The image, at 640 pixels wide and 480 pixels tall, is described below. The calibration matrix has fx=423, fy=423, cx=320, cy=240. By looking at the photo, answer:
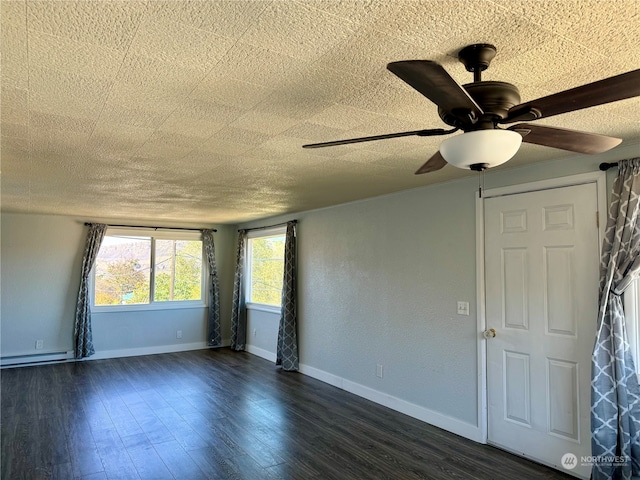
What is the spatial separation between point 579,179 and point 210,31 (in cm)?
272

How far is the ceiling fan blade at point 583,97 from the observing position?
126cm

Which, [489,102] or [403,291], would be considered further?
[403,291]

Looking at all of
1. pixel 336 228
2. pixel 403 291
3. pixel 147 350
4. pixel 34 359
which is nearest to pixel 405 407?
pixel 403 291

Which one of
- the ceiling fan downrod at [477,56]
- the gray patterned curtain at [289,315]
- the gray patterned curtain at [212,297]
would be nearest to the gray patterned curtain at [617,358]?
the ceiling fan downrod at [477,56]

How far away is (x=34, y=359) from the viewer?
6.28 metres

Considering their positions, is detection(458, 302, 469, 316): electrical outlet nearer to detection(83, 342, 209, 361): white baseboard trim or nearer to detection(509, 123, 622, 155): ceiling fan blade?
detection(509, 123, 622, 155): ceiling fan blade

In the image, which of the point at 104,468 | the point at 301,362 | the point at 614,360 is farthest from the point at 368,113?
the point at 301,362

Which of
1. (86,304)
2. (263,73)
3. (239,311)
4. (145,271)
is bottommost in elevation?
(239,311)

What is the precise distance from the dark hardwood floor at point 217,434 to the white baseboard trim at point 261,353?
40.6 inches

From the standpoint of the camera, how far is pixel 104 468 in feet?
10.2

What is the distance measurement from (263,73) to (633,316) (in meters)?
2.69

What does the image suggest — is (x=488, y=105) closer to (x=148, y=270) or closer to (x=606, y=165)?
(x=606, y=165)

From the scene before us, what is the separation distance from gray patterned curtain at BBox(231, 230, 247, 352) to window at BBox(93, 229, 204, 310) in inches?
28.0

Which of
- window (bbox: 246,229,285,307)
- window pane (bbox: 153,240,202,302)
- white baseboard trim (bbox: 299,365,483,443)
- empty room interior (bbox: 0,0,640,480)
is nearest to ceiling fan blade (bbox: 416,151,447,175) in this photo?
empty room interior (bbox: 0,0,640,480)
